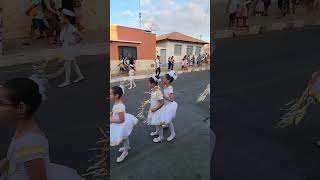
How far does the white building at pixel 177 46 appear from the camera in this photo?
10.7 feet

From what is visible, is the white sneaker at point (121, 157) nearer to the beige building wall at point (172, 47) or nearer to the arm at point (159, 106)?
the arm at point (159, 106)

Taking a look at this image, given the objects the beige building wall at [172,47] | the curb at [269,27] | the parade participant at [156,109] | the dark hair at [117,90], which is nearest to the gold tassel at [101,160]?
the dark hair at [117,90]

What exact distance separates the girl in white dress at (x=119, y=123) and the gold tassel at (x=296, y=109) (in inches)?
58.9

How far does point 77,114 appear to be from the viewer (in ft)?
9.89

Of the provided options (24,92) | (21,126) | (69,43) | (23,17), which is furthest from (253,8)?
(21,126)

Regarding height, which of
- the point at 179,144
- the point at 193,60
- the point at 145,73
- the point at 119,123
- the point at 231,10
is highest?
the point at 231,10

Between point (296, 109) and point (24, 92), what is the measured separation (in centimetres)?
253

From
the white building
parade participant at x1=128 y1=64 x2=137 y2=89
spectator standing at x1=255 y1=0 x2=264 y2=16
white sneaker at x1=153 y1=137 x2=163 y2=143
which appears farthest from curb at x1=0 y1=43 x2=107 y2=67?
spectator standing at x1=255 y1=0 x2=264 y2=16

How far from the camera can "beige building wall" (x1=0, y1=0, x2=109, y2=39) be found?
2.76 m

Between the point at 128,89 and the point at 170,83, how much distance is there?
0.42m

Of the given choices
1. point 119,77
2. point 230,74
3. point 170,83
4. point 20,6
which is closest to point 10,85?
point 20,6

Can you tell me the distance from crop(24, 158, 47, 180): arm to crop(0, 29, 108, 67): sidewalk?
0.97 metres

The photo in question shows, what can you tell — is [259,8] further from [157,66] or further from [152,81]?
[152,81]

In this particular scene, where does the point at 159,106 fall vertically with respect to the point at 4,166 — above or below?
above
